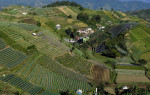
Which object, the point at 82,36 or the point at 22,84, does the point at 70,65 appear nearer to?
the point at 22,84

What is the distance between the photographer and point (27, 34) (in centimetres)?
4594

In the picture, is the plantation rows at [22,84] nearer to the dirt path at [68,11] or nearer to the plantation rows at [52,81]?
the plantation rows at [52,81]

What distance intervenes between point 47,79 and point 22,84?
17.4ft

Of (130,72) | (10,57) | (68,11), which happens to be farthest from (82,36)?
(10,57)

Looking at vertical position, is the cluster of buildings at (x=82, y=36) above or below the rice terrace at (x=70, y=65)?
above

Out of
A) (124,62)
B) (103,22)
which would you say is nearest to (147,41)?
(124,62)

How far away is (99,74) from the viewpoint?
120 feet

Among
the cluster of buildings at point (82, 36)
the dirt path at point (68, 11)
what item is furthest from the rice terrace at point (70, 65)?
the dirt path at point (68, 11)

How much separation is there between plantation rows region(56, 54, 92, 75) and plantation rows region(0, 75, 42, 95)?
12.6m

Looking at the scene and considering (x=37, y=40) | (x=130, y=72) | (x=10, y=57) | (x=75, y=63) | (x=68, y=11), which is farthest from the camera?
Result: (x=68, y=11)

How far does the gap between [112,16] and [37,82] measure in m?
97.5

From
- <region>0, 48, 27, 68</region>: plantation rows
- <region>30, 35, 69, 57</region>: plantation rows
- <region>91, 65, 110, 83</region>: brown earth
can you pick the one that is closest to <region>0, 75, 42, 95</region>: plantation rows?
<region>0, 48, 27, 68</region>: plantation rows

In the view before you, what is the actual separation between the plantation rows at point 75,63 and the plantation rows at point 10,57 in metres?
9.52

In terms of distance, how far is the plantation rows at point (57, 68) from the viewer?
33825 mm
